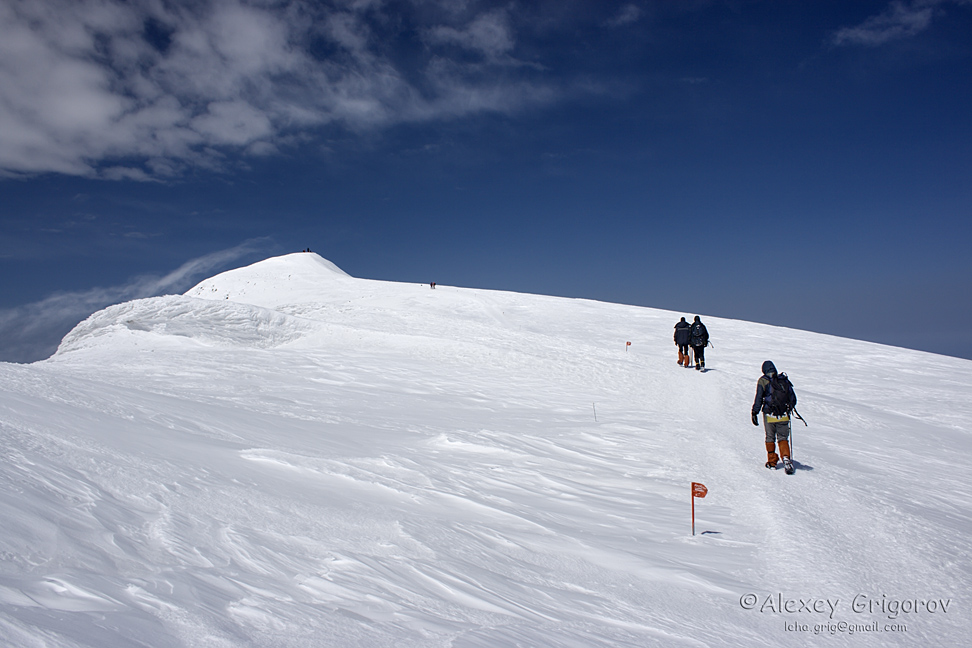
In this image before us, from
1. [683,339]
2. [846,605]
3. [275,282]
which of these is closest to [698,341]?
[683,339]

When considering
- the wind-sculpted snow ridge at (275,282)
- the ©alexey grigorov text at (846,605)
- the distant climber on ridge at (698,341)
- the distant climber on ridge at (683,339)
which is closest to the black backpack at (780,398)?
the ©alexey grigorov text at (846,605)

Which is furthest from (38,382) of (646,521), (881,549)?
(881,549)

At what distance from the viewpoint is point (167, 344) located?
677 inches

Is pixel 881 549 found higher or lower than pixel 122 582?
lower

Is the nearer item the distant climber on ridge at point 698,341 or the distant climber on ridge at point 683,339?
the distant climber on ridge at point 698,341

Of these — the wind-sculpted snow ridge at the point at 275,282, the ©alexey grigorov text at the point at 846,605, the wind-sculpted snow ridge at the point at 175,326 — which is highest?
the wind-sculpted snow ridge at the point at 275,282

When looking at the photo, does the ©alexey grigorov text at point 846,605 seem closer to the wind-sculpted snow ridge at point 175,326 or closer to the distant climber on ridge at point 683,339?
the distant climber on ridge at point 683,339

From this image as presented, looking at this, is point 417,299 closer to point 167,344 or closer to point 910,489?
point 167,344

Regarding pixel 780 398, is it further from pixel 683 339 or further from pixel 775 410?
pixel 683 339

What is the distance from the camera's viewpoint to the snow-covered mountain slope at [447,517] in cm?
343

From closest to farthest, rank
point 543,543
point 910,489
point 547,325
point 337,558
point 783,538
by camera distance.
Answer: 1. point 337,558
2. point 543,543
3. point 783,538
4. point 910,489
5. point 547,325

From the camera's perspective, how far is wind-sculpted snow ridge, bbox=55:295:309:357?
57.9ft

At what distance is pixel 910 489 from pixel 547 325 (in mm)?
21592

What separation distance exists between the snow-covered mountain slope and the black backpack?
3.96 ft
